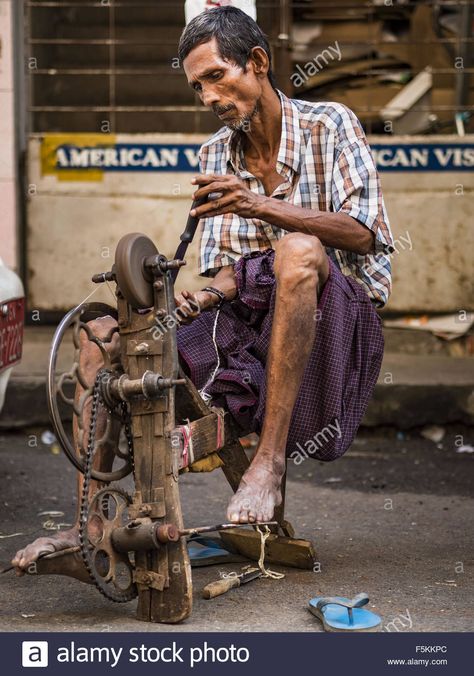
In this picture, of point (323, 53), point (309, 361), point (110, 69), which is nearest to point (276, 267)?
point (309, 361)

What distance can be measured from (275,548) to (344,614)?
590 mm

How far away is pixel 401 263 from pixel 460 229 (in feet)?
1.36

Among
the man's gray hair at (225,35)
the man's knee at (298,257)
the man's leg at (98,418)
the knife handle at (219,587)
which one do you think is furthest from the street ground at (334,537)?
the man's gray hair at (225,35)

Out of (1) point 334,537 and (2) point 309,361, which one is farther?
(1) point 334,537

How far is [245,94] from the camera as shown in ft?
11.7

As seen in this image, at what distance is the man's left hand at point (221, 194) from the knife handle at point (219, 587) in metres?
1.11

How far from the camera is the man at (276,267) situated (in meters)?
3.24

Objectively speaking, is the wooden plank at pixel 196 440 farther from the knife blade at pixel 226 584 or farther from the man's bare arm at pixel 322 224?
the man's bare arm at pixel 322 224

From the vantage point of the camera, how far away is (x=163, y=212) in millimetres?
6910

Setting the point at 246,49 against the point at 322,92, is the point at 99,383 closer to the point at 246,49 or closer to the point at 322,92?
the point at 246,49

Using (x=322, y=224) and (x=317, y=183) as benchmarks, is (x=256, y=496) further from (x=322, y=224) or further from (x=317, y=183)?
(x=317, y=183)

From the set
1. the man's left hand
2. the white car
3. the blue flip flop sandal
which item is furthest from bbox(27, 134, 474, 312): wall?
the blue flip flop sandal

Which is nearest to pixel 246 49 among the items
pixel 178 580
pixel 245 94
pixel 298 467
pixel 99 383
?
pixel 245 94

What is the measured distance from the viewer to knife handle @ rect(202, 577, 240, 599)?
333 centimetres
